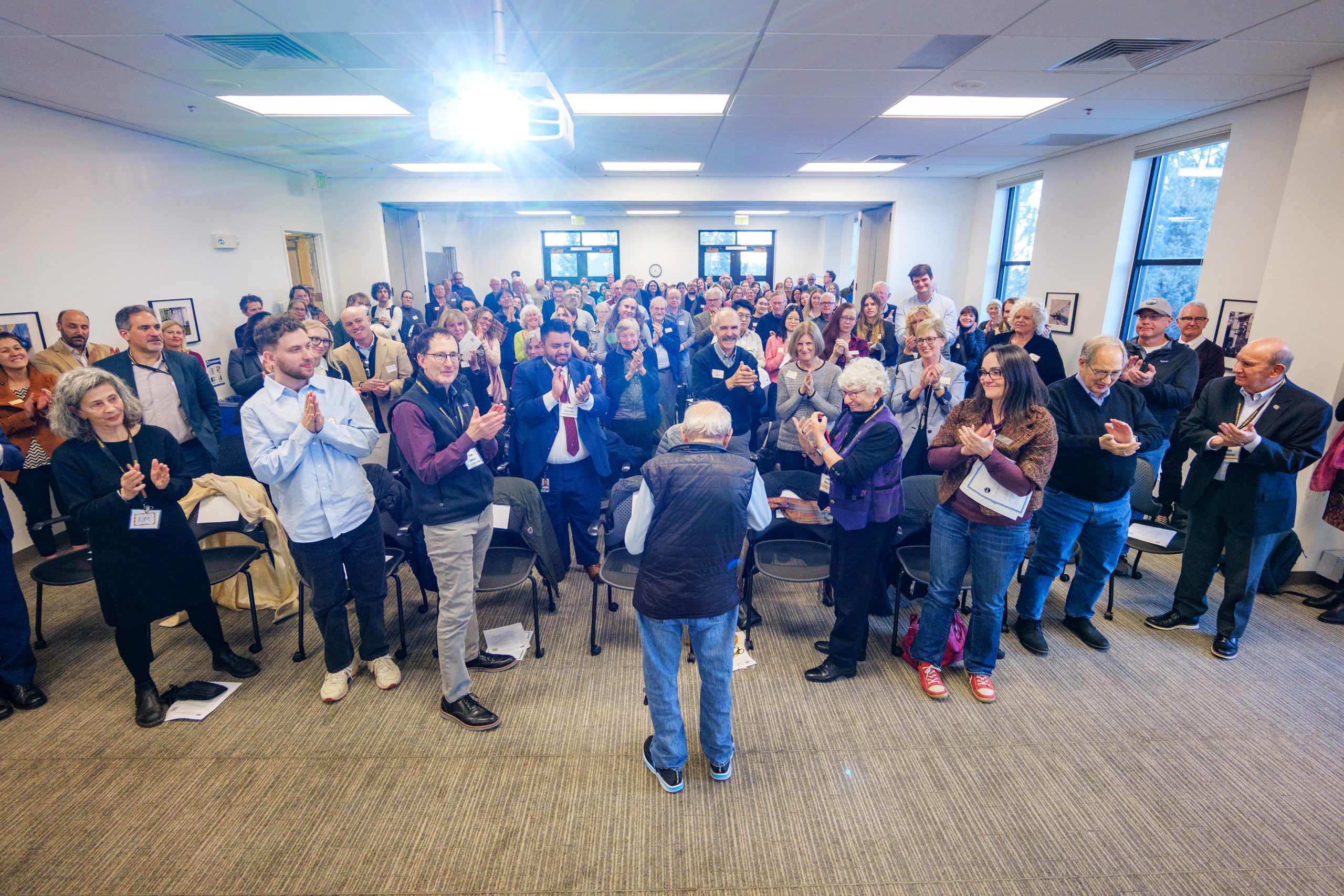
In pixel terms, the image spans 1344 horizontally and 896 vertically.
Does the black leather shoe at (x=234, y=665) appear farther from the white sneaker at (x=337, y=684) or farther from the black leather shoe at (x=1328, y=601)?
the black leather shoe at (x=1328, y=601)

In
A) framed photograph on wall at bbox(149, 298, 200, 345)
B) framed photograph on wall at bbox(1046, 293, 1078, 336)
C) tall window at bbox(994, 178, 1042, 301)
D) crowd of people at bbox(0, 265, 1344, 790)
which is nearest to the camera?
crowd of people at bbox(0, 265, 1344, 790)

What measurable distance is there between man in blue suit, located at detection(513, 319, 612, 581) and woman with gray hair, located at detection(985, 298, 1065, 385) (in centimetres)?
317

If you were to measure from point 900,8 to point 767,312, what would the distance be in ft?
19.2

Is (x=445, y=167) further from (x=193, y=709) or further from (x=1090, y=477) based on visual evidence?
(x=1090, y=477)

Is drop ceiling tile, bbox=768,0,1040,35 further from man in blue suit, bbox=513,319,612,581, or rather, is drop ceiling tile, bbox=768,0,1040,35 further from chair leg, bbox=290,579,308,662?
chair leg, bbox=290,579,308,662

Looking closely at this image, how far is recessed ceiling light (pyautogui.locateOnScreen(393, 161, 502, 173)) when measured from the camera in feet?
26.4

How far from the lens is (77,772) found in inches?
104

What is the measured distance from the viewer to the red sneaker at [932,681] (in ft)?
10.1

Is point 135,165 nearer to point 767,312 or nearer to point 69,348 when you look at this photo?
point 69,348

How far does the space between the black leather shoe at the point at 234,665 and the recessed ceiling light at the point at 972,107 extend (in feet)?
19.6

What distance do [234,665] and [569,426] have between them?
7.17 feet

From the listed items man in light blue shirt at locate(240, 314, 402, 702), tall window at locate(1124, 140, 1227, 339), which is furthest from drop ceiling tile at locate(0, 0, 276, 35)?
tall window at locate(1124, 140, 1227, 339)

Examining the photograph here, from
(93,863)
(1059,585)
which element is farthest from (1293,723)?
(93,863)

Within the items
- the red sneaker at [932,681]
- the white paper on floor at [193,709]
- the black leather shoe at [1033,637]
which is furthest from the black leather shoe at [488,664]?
the black leather shoe at [1033,637]
